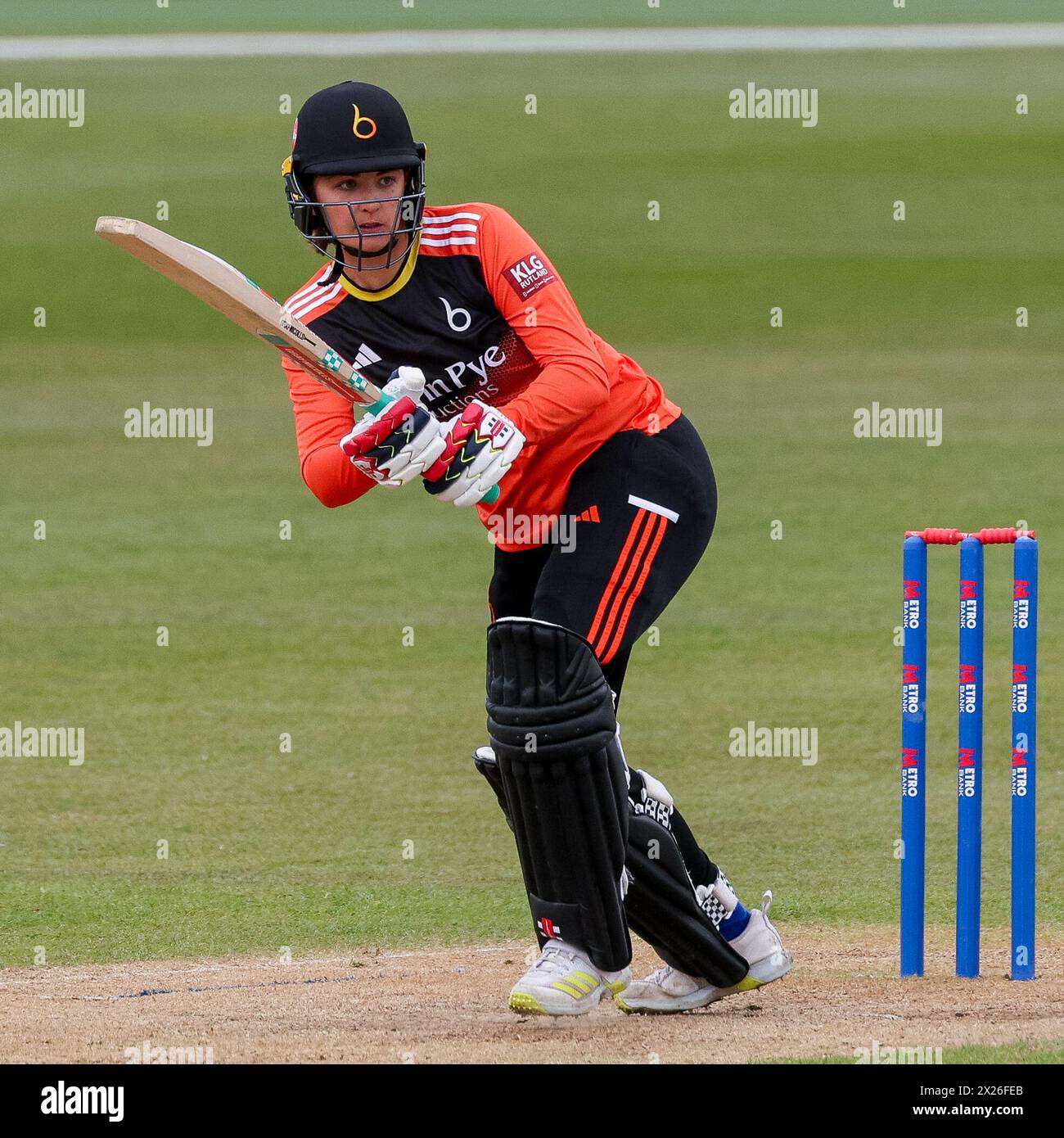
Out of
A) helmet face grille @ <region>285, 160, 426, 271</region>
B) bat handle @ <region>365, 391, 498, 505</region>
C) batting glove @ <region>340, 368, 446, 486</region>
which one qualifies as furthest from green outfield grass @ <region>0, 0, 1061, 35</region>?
batting glove @ <region>340, 368, 446, 486</region>

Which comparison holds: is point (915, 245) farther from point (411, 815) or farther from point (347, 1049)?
point (347, 1049)

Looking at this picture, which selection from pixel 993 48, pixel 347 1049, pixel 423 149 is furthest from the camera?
pixel 993 48

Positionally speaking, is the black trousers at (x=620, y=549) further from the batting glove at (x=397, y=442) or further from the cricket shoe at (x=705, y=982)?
the cricket shoe at (x=705, y=982)

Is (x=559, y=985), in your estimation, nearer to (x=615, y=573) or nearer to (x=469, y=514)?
(x=615, y=573)

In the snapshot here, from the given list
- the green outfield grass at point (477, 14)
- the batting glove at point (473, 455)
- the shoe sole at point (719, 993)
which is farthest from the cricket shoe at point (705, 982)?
the green outfield grass at point (477, 14)

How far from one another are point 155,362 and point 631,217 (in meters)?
6.98

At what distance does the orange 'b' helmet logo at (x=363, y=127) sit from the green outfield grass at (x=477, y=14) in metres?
27.2

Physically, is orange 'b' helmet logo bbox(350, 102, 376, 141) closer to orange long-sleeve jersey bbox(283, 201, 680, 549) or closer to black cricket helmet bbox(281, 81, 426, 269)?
black cricket helmet bbox(281, 81, 426, 269)

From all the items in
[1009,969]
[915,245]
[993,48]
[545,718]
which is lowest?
[1009,969]

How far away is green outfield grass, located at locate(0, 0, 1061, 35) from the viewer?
30281 mm

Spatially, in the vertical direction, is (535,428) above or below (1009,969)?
above

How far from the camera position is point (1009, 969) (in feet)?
15.0

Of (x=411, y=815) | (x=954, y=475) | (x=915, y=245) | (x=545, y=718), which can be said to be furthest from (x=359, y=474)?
(x=915, y=245)

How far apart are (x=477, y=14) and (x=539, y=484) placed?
28300 millimetres
